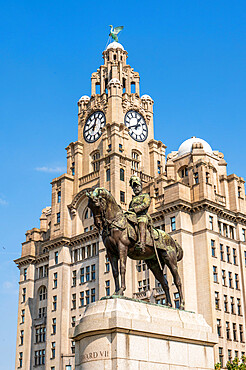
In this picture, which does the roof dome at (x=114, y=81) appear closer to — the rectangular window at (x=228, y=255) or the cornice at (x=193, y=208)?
the cornice at (x=193, y=208)

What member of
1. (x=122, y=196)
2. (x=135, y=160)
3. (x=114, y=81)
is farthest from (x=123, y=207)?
(x=114, y=81)

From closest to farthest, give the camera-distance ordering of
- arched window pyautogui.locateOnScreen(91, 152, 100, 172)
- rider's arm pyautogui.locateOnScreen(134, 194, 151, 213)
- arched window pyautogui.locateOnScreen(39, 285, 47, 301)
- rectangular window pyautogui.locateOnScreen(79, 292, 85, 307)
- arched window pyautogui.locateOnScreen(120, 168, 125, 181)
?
rider's arm pyautogui.locateOnScreen(134, 194, 151, 213) < rectangular window pyautogui.locateOnScreen(79, 292, 85, 307) < arched window pyautogui.locateOnScreen(120, 168, 125, 181) < arched window pyautogui.locateOnScreen(91, 152, 100, 172) < arched window pyautogui.locateOnScreen(39, 285, 47, 301)

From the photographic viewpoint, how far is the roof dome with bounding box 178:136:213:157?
8150 centimetres

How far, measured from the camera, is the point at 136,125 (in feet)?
293

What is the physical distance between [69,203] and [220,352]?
110 ft

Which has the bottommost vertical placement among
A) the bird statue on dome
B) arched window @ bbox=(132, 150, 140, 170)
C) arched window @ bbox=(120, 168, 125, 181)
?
arched window @ bbox=(120, 168, 125, 181)

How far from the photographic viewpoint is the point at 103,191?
2234 centimetres

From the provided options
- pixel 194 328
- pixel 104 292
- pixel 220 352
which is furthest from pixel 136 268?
pixel 194 328

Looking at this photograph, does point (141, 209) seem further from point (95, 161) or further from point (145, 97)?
point (145, 97)

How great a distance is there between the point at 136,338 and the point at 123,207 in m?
57.9

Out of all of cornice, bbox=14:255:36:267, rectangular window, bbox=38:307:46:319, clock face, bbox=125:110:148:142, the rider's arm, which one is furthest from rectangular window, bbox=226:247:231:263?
the rider's arm

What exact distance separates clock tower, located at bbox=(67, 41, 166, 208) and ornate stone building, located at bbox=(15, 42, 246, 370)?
0.17 metres

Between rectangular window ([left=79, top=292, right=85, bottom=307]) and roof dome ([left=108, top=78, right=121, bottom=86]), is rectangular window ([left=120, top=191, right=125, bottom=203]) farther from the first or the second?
roof dome ([left=108, top=78, right=121, bottom=86])

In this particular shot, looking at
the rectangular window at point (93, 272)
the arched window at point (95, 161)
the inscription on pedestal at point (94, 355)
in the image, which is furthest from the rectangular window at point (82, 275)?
the inscription on pedestal at point (94, 355)
